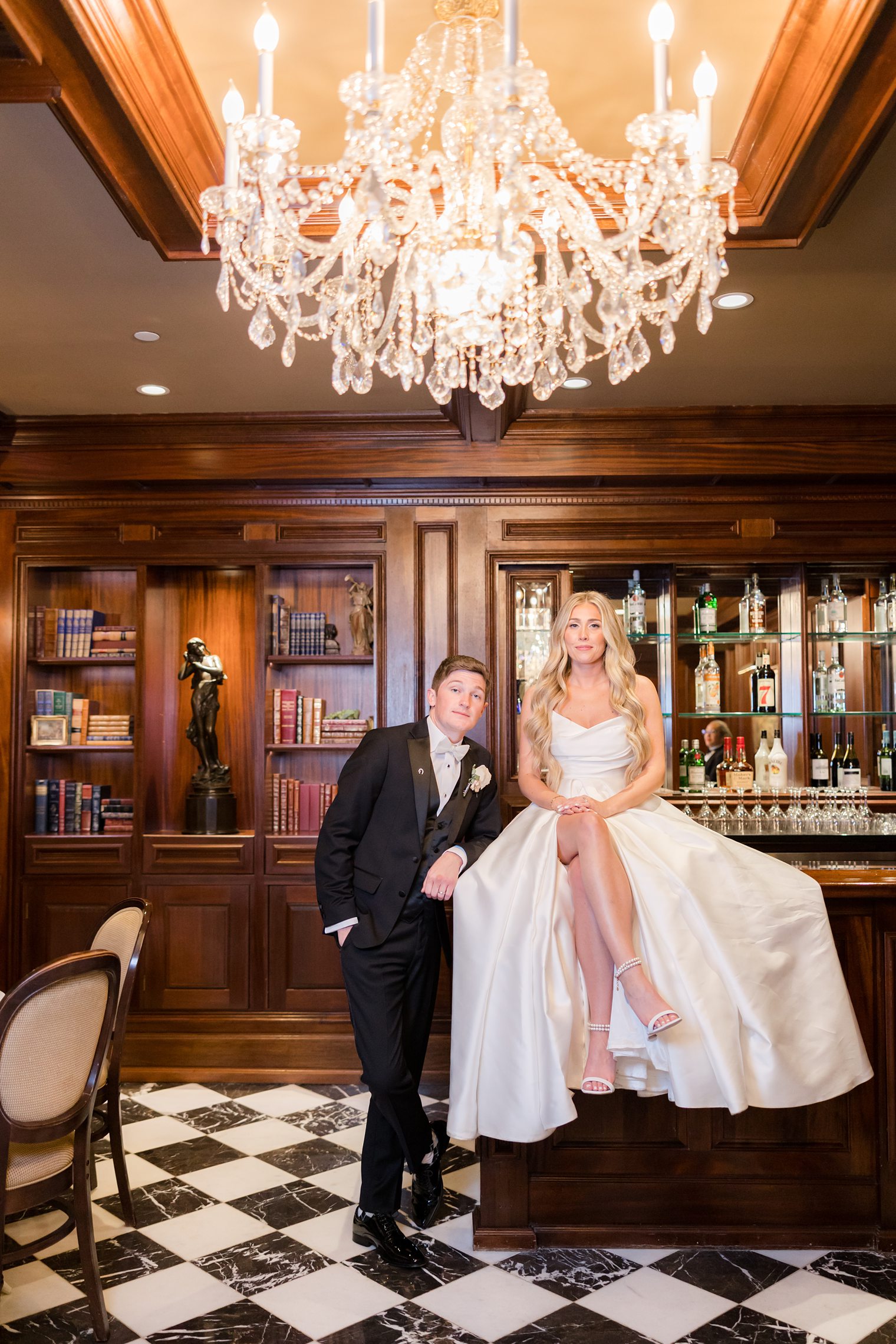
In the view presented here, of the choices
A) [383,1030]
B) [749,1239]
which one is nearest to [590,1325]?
[749,1239]

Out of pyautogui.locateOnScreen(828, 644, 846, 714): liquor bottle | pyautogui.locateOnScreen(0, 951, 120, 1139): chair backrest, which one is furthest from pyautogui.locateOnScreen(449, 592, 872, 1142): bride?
pyautogui.locateOnScreen(828, 644, 846, 714): liquor bottle

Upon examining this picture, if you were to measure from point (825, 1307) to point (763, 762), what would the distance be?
3199 mm

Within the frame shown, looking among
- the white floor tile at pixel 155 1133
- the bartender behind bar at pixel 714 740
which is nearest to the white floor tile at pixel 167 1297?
the white floor tile at pixel 155 1133

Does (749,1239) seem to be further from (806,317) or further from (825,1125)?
(806,317)

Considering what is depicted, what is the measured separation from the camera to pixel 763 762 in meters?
5.64

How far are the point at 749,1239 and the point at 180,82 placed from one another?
3.72 meters

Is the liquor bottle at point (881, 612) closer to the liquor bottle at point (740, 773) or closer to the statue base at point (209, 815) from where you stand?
the liquor bottle at point (740, 773)

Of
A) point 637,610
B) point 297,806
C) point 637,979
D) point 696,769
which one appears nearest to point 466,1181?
point 637,979

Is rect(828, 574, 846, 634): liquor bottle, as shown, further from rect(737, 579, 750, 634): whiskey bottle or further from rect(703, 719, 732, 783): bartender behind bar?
rect(703, 719, 732, 783): bartender behind bar

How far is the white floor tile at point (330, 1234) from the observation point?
10.2 feet

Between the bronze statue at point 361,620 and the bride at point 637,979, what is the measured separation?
2.49 meters

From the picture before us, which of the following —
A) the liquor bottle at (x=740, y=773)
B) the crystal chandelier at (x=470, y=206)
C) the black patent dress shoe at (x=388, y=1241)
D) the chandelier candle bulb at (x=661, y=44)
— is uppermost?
the chandelier candle bulb at (x=661, y=44)

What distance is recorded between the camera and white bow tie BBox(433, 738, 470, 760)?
332 centimetres

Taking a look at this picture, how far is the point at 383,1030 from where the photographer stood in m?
3.08
